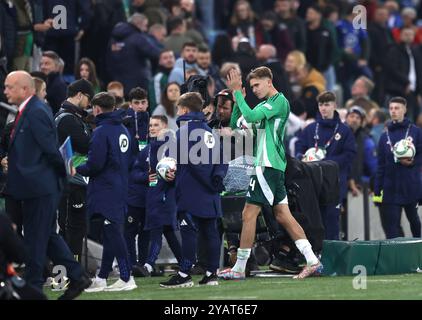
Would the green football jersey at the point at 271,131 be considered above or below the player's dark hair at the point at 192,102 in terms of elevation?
below

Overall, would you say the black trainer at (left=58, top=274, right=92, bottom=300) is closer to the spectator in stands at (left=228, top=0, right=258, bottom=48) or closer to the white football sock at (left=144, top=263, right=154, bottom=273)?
the white football sock at (left=144, top=263, right=154, bottom=273)

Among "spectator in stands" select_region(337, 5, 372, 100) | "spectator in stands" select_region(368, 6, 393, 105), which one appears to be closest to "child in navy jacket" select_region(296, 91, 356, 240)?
"spectator in stands" select_region(337, 5, 372, 100)

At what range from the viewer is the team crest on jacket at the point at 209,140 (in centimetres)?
1496

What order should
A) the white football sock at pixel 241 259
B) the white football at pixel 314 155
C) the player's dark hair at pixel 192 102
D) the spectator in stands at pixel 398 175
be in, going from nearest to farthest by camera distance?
1. the player's dark hair at pixel 192 102
2. the white football sock at pixel 241 259
3. the white football at pixel 314 155
4. the spectator in stands at pixel 398 175

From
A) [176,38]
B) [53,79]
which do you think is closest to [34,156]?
[53,79]

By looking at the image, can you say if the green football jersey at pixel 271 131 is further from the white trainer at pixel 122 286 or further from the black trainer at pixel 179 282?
the white trainer at pixel 122 286

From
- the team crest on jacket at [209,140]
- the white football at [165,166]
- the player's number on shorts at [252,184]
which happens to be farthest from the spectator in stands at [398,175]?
the team crest on jacket at [209,140]

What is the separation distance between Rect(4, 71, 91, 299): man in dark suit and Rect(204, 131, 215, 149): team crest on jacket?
2.08m

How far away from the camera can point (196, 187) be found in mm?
15000

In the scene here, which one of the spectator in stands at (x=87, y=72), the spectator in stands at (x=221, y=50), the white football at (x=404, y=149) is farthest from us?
the spectator in stands at (x=221, y=50)

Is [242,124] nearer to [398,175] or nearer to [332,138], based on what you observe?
[332,138]

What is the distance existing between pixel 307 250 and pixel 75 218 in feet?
8.61

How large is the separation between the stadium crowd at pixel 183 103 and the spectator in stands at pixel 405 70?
1.2 inches

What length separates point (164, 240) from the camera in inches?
730
